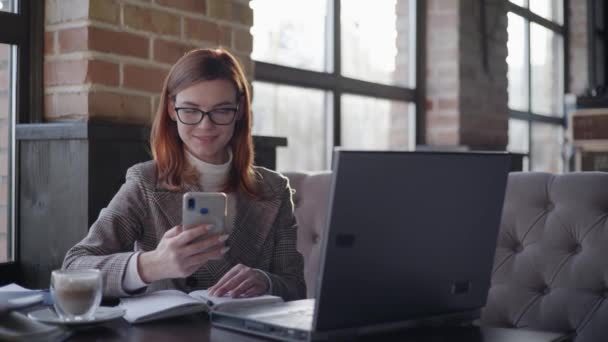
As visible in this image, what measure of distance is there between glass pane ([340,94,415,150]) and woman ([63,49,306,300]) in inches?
64.3

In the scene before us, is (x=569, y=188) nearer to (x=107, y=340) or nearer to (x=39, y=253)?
(x=107, y=340)

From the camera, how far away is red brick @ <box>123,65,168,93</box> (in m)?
2.03

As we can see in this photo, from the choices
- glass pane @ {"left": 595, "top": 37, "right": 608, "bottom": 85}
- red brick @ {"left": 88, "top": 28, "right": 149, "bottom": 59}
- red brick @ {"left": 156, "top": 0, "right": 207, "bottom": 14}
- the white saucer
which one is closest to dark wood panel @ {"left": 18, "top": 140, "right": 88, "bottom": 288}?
red brick @ {"left": 88, "top": 28, "right": 149, "bottom": 59}

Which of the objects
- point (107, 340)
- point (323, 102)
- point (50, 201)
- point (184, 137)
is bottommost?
point (107, 340)

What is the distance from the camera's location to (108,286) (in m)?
1.38

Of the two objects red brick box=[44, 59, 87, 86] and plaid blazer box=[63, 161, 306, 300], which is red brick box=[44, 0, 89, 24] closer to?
red brick box=[44, 59, 87, 86]

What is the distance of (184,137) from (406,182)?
2.52 feet

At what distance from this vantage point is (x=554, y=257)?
5.73 ft

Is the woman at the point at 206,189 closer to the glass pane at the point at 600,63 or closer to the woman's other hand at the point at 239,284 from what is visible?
the woman's other hand at the point at 239,284

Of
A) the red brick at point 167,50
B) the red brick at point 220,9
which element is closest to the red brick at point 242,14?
the red brick at point 220,9

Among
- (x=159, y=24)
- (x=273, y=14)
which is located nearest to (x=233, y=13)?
(x=159, y=24)

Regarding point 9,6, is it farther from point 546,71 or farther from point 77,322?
point 546,71

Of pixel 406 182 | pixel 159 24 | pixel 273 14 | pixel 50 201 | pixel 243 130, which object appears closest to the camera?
pixel 406 182

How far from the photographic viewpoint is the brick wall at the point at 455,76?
392 cm
